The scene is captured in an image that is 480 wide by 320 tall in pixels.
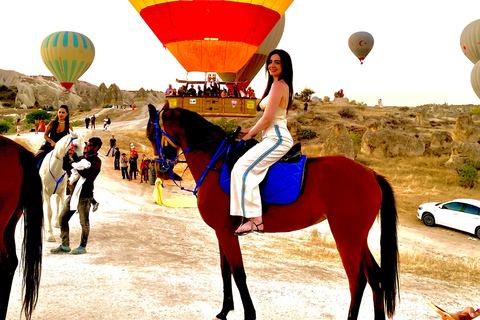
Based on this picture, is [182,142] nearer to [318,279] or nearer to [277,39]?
[318,279]

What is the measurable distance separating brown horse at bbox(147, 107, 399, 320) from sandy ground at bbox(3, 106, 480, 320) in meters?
1.05

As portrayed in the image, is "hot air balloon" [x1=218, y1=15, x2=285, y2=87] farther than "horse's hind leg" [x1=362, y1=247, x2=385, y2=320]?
Yes

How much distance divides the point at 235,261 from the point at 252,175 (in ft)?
3.62

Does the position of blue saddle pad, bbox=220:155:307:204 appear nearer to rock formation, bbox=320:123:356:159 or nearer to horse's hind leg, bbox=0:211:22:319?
horse's hind leg, bbox=0:211:22:319

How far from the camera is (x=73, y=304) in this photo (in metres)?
5.84

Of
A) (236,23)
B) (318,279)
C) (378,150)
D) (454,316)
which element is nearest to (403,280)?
(318,279)

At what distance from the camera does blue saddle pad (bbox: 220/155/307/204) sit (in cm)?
503

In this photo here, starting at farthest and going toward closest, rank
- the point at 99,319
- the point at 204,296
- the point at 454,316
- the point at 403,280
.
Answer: the point at 403,280, the point at 204,296, the point at 99,319, the point at 454,316

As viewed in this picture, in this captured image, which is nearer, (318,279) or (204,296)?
(204,296)

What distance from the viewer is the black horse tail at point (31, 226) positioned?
5.18m

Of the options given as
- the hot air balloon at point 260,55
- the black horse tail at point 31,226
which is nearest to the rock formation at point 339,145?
the hot air balloon at point 260,55

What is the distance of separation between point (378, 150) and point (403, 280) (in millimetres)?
30640

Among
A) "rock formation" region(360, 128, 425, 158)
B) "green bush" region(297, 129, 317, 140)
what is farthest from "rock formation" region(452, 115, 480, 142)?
"green bush" region(297, 129, 317, 140)

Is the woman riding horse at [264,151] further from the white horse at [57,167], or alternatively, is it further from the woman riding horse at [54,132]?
the woman riding horse at [54,132]
